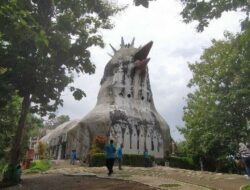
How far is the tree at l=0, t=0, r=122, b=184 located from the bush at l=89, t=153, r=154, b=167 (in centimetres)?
965

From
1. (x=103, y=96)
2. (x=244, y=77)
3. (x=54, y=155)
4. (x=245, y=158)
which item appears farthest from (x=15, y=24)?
(x=54, y=155)

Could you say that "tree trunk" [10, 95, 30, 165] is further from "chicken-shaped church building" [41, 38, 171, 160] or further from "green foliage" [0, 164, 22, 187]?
"chicken-shaped church building" [41, 38, 171, 160]

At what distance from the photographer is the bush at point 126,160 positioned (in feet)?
84.4

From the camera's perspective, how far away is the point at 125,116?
105 ft

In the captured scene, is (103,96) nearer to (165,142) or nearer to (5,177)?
(165,142)

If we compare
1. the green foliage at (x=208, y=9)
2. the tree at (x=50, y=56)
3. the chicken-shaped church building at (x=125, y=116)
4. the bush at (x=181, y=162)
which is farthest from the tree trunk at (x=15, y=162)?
the bush at (x=181, y=162)

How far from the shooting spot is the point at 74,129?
3284 cm

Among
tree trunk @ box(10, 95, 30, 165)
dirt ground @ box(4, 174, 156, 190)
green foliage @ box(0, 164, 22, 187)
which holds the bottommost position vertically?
dirt ground @ box(4, 174, 156, 190)

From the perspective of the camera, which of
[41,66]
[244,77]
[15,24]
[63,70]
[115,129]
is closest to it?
[15,24]

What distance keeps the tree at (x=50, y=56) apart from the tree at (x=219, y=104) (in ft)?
45.0

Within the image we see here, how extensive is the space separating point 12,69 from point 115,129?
17617 mm

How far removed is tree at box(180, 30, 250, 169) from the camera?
27.1 m

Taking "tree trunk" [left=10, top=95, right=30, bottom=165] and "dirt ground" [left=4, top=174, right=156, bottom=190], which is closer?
"dirt ground" [left=4, top=174, right=156, bottom=190]

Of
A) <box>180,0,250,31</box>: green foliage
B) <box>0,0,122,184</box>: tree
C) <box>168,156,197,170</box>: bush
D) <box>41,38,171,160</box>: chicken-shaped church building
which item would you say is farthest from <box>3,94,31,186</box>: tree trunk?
<box>168,156,197,170</box>: bush
